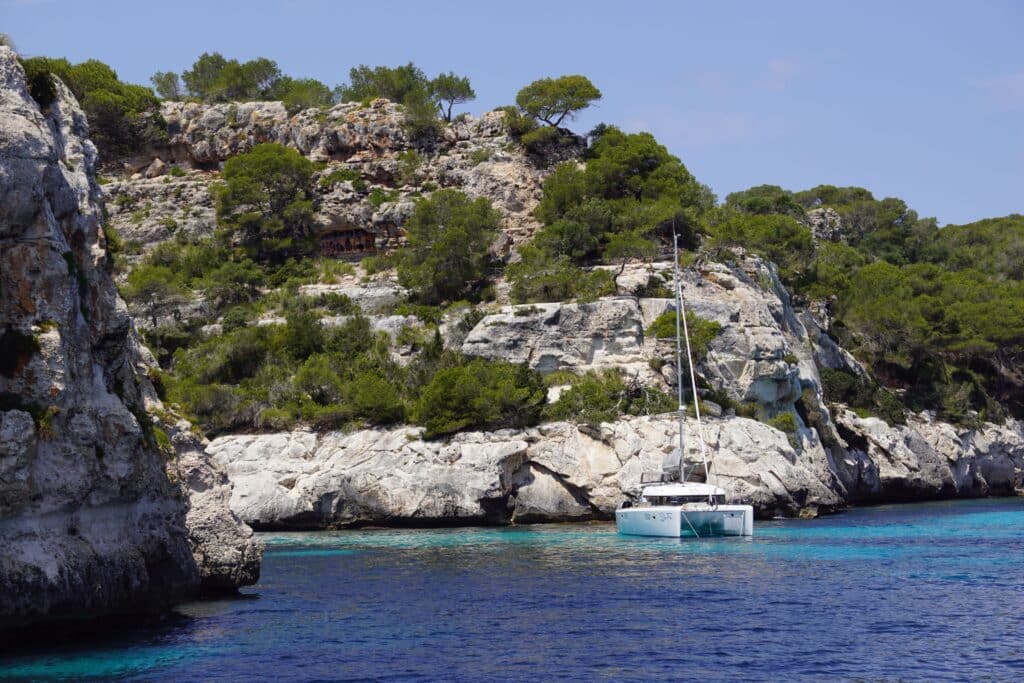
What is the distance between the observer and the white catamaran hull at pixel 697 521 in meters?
46.6

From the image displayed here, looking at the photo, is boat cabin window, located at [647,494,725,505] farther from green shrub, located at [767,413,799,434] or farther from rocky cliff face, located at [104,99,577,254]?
rocky cliff face, located at [104,99,577,254]

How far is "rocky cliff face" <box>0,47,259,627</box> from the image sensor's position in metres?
21.0

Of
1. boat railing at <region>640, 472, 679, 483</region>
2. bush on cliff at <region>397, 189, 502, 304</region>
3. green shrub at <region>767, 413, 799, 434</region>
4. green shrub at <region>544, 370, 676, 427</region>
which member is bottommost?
boat railing at <region>640, 472, 679, 483</region>

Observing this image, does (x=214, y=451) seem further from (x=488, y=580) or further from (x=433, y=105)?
(x=433, y=105)

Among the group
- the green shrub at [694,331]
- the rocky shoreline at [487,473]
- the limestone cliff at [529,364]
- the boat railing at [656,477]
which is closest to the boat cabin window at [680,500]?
the boat railing at [656,477]

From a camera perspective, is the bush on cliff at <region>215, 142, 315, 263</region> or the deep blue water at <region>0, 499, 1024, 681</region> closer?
the deep blue water at <region>0, 499, 1024, 681</region>

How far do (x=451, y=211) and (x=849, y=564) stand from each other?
160 feet

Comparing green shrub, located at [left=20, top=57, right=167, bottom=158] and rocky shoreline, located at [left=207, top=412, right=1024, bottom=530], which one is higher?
green shrub, located at [left=20, top=57, right=167, bottom=158]

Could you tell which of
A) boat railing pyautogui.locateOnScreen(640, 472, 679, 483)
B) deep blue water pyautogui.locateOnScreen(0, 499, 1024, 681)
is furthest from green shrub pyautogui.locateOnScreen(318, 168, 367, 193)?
deep blue water pyautogui.locateOnScreen(0, 499, 1024, 681)

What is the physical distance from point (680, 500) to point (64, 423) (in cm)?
3148

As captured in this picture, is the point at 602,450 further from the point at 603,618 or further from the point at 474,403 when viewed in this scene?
the point at 603,618

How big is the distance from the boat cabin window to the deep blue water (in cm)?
473

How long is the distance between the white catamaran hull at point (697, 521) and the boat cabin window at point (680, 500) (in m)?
1.41

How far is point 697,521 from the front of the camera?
4703cm
